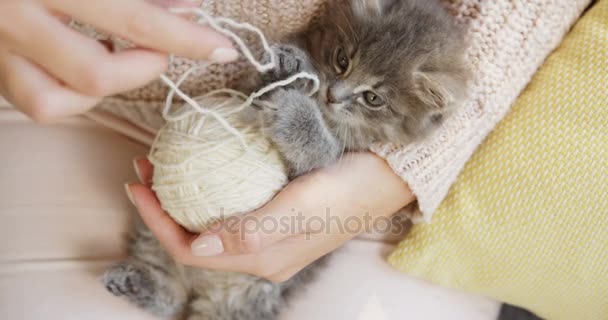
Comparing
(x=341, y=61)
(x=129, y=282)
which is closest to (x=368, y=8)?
(x=341, y=61)

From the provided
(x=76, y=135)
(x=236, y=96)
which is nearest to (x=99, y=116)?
(x=76, y=135)

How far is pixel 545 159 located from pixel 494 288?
0.32m

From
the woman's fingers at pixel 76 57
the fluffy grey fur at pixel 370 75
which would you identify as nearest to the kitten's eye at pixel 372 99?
the fluffy grey fur at pixel 370 75

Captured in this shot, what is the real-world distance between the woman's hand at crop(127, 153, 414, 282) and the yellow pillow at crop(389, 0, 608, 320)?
0.16 m

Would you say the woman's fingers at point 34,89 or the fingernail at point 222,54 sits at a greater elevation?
the fingernail at point 222,54

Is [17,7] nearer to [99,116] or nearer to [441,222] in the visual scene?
[99,116]

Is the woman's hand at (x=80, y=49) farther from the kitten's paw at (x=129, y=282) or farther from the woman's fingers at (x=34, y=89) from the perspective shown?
the kitten's paw at (x=129, y=282)

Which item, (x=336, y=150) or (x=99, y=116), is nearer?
(x=336, y=150)

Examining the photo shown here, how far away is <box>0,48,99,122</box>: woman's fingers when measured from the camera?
0.61m

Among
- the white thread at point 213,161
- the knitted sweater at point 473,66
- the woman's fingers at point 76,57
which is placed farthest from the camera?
the knitted sweater at point 473,66

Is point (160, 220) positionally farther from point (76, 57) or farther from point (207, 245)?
point (76, 57)

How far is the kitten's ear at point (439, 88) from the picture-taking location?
88 cm

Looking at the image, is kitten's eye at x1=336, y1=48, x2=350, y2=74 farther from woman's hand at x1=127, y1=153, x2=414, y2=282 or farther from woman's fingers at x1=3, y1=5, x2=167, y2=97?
woman's fingers at x1=3, y1=5, x2=167, y2=97

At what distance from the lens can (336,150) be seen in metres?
0.98
